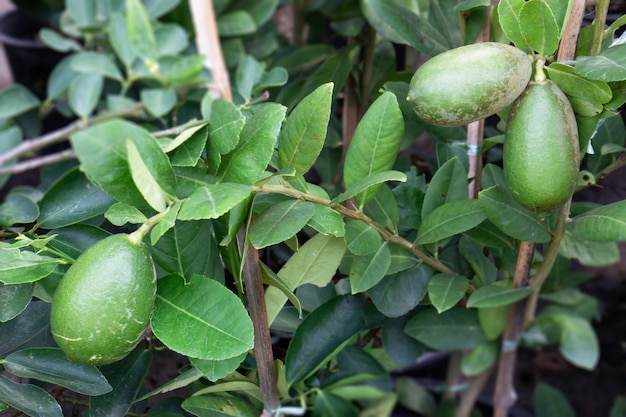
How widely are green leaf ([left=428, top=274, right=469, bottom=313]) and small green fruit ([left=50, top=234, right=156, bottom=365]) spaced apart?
0.24 meters

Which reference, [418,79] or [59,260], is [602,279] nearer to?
[418,79]

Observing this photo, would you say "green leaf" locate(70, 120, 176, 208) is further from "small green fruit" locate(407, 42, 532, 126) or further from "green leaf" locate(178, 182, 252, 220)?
"small green fruit" locate(407, 42, 532, 126)

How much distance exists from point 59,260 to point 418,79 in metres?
0.27

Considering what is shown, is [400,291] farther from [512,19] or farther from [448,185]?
[512,19]

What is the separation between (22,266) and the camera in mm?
426

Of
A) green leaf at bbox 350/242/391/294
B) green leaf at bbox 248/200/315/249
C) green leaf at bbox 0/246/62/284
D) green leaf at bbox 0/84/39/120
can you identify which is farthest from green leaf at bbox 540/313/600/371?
green leaf at bbox 0/84/39/120

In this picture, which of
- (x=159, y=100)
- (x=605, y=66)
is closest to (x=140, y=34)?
(x=159, y=100)

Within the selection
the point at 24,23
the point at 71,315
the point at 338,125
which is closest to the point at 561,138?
the point at 71,315

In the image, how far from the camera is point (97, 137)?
1.13ft

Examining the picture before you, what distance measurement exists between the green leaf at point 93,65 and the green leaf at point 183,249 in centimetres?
66

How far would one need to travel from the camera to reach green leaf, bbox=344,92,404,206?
1.51ft

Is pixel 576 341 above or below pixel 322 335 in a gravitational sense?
below

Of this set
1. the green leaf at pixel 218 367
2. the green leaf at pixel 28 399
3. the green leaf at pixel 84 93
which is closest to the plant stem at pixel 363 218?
the green leaf at pixel 218 367

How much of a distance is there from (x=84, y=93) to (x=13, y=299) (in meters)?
0.66
